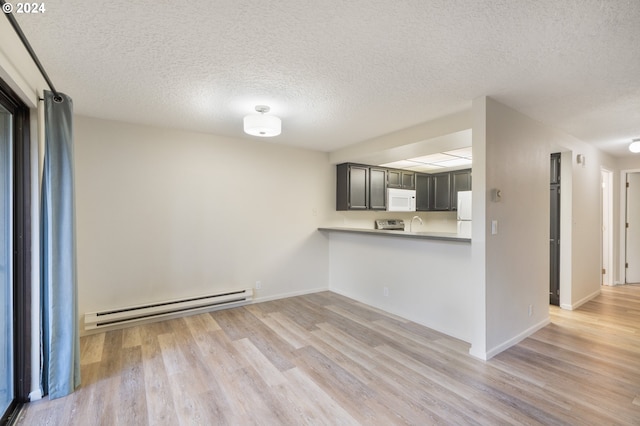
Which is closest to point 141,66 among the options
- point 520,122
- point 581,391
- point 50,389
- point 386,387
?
point 50,389

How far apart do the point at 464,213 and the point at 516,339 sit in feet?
7.41

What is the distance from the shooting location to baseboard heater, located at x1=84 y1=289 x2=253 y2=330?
10.4ft

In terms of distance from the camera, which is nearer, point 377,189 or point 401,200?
point 377,189

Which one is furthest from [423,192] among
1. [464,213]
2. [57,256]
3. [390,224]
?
[57,256]

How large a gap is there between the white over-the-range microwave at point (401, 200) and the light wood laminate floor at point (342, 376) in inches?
91.4

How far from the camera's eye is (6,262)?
1.94 m

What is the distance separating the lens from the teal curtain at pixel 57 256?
206 cm

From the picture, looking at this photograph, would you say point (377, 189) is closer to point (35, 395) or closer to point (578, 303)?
point (578, 303)

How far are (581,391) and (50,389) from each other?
12.6ft

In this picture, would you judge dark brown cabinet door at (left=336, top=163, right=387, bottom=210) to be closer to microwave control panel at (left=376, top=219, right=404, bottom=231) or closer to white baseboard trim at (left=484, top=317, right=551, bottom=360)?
microwave control panel at (left=376, top=219, right=404, bottom=231)

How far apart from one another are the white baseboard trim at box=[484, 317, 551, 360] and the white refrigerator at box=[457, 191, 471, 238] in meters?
1.64

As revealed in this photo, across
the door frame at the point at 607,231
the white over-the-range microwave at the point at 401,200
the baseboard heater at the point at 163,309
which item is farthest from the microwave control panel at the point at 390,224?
the door frame at the point at 607,231

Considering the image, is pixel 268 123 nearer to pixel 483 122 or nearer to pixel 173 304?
pixel 483 122

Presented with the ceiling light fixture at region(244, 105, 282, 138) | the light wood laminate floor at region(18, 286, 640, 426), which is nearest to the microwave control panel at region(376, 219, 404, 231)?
the light wood laminate floor at region(18, 286, 640, 426)
